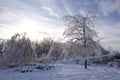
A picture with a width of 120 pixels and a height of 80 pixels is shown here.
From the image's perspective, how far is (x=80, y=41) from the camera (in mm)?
19172

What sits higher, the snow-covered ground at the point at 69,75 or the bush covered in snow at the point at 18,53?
the bush covered in snow at the point at 18,53

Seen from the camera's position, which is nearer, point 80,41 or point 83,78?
point 83,78

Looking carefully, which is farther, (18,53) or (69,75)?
(18,53)

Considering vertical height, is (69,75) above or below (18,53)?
below

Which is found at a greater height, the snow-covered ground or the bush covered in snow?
the bush covered in snow

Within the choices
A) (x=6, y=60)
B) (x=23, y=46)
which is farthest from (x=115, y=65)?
(x=6, y=60)

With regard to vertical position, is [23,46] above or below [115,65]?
above

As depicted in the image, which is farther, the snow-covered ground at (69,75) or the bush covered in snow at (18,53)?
the bush covered in snow at (18,53)

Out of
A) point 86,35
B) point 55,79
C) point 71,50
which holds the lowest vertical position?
point 55,79

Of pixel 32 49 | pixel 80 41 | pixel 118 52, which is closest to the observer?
pixel 80 41

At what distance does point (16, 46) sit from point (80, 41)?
35.0 feet

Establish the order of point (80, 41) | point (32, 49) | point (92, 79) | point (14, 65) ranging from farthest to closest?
point (32, 49)
point (14, 65)
point (80, 41)
point (92, 79)

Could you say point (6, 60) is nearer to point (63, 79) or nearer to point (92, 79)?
point (63, 79)

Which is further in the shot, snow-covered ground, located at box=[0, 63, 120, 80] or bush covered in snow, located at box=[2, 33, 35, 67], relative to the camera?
bush covered in snow, located at box=[2, 33, 35, 67]
